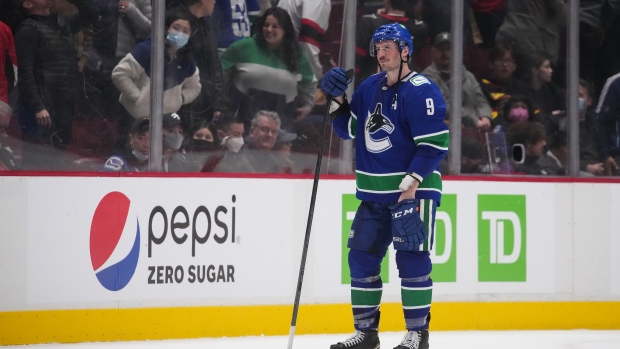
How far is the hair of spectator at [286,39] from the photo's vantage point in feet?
18.0

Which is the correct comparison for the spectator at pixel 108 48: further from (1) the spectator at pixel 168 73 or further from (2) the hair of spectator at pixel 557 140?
(2) the hair of spectator at pixel 557 140

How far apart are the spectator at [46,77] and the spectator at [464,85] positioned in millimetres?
1923

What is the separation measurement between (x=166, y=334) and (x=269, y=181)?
0.91m

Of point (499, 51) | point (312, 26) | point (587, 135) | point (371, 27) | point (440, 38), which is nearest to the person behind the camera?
point (312, 26)

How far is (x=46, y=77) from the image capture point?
495cm

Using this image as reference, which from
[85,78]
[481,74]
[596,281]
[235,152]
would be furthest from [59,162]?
[596,281]

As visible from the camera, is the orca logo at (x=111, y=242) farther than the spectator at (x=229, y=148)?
No

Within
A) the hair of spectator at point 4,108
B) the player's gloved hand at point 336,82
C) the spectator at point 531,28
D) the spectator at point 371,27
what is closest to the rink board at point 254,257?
the hair of spectator at point 4,108

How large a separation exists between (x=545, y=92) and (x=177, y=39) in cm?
218

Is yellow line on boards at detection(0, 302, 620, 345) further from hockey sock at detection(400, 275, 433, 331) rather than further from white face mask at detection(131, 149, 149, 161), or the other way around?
hockey sock at detection(400, 275, 433, 331)

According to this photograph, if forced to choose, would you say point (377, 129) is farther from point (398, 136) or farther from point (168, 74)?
point (168, 74)

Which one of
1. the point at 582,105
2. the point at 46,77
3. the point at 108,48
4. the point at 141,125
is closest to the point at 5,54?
the point at 46,77

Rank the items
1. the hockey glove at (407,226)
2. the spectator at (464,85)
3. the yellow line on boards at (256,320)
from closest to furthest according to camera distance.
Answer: the hockey glove at (407,226) → the yellow line on boards at (256,320) → the spectator at (464,85)

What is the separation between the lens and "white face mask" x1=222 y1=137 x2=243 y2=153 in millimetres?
5402
